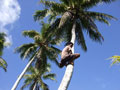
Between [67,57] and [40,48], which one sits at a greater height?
[40,48]

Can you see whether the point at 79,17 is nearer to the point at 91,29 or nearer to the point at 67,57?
the point at 91,29

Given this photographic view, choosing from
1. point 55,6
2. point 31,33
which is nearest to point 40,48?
point 31,33

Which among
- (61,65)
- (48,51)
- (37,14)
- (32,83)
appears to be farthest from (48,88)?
(61,65)

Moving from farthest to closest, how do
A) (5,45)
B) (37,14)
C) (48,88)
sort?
(48,88)
(5,45)
(37,14)

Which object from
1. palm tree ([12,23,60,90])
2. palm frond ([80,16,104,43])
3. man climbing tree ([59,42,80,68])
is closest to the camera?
man climbing tree ([59,42,80,68])

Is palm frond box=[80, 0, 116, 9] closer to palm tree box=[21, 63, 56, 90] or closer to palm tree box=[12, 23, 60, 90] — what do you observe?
palm tree box=[12, 23, 60, 90]

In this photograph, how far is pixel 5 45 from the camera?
18.6 metres

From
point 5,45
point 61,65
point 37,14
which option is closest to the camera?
point 61,65

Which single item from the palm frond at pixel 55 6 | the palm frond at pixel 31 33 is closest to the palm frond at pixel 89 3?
the palm frond at pixel 55 6

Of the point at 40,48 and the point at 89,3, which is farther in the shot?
the point at 40,48

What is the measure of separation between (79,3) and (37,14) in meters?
3.78

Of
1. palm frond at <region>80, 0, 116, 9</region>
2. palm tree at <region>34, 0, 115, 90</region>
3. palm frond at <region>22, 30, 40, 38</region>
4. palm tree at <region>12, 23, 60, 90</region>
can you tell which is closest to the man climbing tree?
palm tree at <region>34, 0, 115, 90</region>

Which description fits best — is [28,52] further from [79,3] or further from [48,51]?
[79,3]

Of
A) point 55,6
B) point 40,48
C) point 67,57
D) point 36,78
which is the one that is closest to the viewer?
point 67,57
